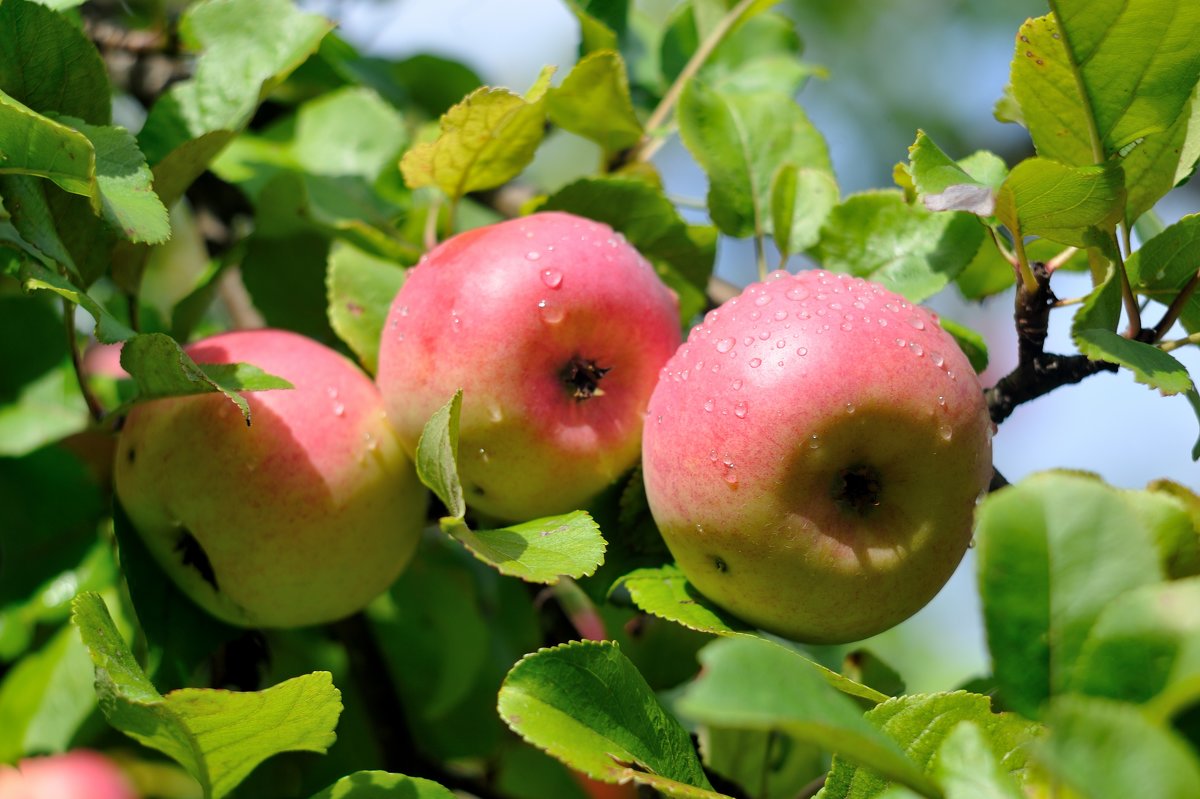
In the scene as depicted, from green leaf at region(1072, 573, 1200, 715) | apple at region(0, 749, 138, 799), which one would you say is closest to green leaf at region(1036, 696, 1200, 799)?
green leaf at region(1072, 573, 1200, 715)

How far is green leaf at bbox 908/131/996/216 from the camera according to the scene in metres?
0.63

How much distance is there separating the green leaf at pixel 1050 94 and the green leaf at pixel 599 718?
0.43m

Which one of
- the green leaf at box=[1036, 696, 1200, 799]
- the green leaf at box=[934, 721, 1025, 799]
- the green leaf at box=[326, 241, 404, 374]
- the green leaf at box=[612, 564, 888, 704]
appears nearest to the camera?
the green leaf at box=[1036, 696, 1200, 799]

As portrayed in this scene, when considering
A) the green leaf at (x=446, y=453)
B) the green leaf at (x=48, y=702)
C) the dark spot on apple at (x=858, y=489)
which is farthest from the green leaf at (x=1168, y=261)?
the green leaf at (x=48, y=702)

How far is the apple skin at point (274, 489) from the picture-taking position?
0.79 metres

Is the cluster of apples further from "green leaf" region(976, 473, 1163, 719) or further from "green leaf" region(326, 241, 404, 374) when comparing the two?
"green leaf" region(976, 473, 1163, 719)

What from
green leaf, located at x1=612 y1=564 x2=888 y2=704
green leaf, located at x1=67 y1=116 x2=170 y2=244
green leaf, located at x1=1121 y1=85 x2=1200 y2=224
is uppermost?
green leaf, located at x1=1121 y1=85 x2=1200 y2=224

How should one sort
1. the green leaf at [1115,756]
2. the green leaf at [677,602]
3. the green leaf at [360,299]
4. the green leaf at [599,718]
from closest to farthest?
the green leaf at [1115,756] → the green leaf at [599,718] → the green leaf at [677,602] → the green leaf at [360,299]

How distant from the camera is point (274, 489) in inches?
31.0

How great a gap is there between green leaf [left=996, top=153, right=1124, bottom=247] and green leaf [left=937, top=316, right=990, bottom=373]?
14 cm

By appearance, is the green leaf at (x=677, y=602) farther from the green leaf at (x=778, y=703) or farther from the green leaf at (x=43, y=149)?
the green leaf at (x=43, y=149)

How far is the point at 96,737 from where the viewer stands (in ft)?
3.61

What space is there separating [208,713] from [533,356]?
308 mm

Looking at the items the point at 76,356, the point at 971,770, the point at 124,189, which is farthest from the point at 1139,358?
the point at 76,356
